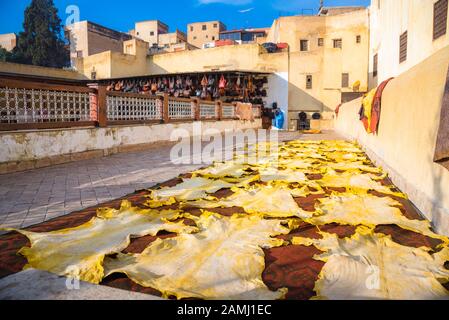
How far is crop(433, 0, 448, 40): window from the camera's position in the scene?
10048 mm

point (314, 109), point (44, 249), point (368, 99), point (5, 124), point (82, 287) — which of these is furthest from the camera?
point (314, 109)

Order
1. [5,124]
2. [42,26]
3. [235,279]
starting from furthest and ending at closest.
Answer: [42,26], [5,124], [235,279]

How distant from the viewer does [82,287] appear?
191 cm

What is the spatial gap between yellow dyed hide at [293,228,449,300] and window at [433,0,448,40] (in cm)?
1041

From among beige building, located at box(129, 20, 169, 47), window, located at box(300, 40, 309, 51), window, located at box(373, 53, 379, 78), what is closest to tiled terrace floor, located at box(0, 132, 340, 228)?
window, located at box(373, 53, 379, 78)

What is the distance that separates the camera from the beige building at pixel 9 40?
4431 centimetres

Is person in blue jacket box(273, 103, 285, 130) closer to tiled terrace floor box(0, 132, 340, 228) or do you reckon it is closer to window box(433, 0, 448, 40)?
window box(433, 0, 448, 40)

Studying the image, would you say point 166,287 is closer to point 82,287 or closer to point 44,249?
point 82,287

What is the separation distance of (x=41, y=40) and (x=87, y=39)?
5227 millimetres

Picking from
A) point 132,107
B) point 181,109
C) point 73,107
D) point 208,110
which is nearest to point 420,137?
point 73,107

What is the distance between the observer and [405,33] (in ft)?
46.1

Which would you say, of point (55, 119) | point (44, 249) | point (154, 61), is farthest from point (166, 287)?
point (154, 61)

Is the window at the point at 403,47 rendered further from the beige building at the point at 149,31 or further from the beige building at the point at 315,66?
the beige building at the point at 149,31
